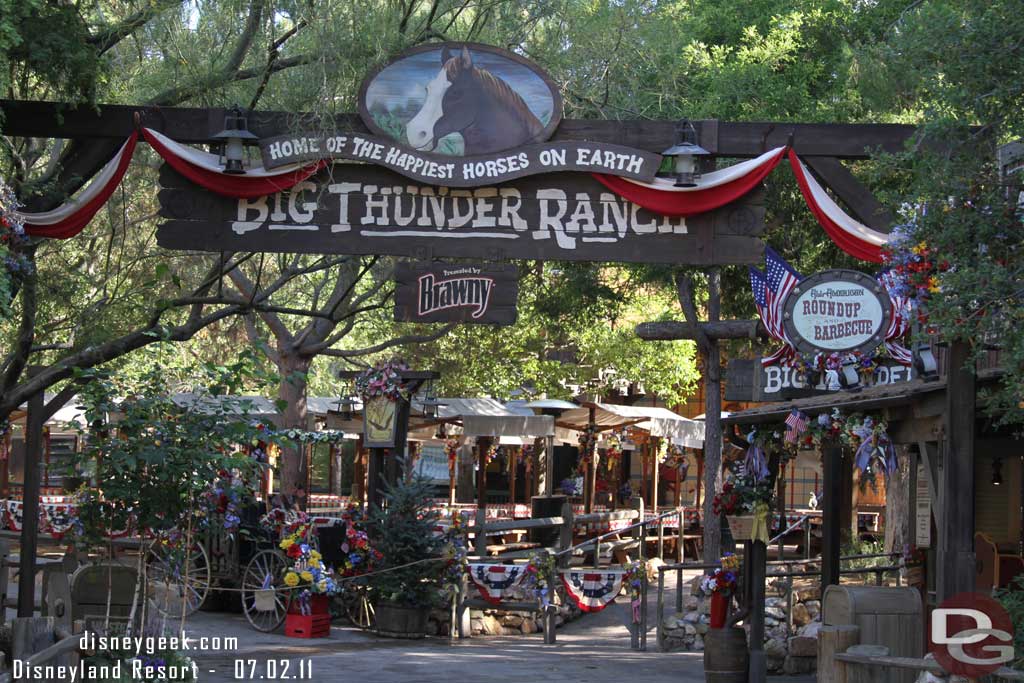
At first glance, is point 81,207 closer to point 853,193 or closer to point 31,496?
point 31,496

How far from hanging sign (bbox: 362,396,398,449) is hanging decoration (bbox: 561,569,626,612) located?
8.84ft

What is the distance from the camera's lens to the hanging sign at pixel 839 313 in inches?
351

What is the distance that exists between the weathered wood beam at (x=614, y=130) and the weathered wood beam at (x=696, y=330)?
20.6ft

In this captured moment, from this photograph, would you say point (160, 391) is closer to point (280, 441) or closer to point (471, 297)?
point (280, 441)

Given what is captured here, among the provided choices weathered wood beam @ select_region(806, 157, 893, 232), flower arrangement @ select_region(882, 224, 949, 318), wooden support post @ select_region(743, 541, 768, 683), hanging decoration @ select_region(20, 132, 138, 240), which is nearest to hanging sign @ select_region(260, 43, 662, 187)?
hanging decoration @ select_region(20, 132, 138, 240)

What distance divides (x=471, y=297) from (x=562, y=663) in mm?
5131

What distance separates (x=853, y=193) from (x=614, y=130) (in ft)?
6.04

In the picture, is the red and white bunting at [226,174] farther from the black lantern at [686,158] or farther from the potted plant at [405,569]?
the potted plant at [405,569]

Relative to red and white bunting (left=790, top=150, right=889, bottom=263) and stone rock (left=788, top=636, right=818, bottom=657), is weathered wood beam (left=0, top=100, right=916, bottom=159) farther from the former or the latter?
stone rock (left=788, top=636, right=818, bottom=657)

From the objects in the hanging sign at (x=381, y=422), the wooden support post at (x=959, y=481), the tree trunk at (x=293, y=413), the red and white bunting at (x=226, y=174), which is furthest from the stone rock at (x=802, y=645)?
the tree trunk at (x=293, y=413)

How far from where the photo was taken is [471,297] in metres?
9.61

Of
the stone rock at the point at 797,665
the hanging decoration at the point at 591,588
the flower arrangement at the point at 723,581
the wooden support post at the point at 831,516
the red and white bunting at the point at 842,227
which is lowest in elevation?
the stone rock at the point at 797,665

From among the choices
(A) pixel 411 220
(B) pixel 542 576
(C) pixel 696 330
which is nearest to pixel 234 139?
(A) pixel 411 220

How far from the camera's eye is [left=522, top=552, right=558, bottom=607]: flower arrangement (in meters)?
15.1
